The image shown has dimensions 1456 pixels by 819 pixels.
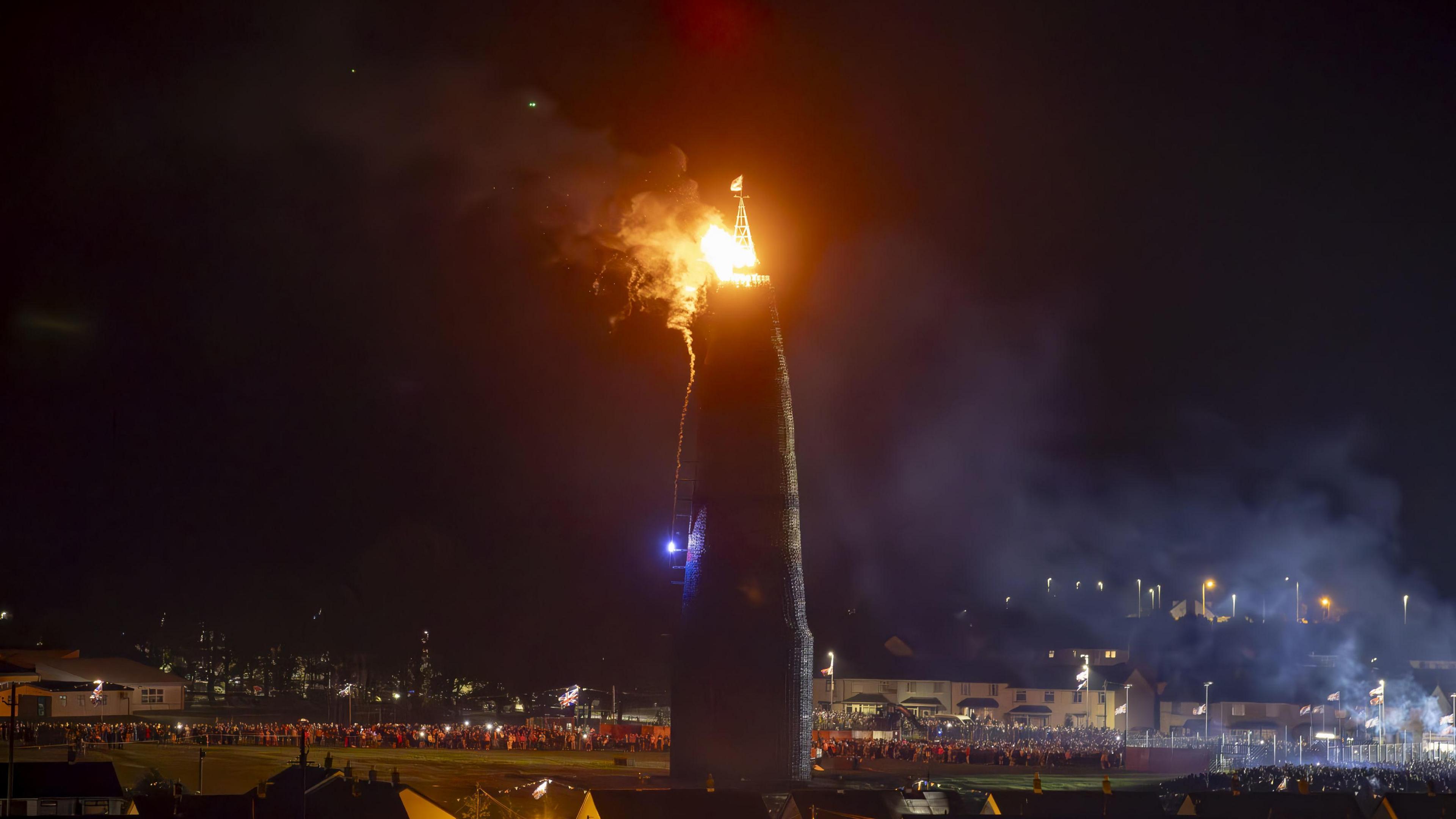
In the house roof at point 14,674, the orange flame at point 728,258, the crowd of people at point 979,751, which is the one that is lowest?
the crowd of people at point 979,751

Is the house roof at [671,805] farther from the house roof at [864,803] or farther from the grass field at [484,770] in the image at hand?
the grass field at [484,770]

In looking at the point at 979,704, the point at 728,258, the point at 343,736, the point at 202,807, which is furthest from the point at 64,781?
the point at 979,704

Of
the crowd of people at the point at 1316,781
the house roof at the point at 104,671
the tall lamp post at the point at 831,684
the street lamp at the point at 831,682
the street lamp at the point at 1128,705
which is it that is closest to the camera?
the crowd of people at the point at 1316,781

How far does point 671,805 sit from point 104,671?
65383 mm

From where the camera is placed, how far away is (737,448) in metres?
52.8

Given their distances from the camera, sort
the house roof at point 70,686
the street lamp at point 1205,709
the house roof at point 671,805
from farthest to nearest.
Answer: the street lamp at point 1205,709 → the house roof at point 70,686 → the house roof at point 671,805

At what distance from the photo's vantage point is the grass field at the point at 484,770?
52.6 m

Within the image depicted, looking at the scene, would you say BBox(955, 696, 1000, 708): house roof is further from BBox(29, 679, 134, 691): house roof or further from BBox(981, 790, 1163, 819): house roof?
BBox(981, 790, 1163, 819): house roof

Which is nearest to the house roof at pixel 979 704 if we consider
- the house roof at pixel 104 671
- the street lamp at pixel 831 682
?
the street lamp at pixel 831 682

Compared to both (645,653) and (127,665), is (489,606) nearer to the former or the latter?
(645,653)

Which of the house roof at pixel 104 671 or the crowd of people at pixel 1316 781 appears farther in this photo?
the house roof at pixel 104 671

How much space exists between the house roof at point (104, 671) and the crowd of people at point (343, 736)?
412 inches

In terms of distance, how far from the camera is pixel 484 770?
59156 millimetres

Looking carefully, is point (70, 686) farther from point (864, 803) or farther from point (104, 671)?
point (864, 803)
